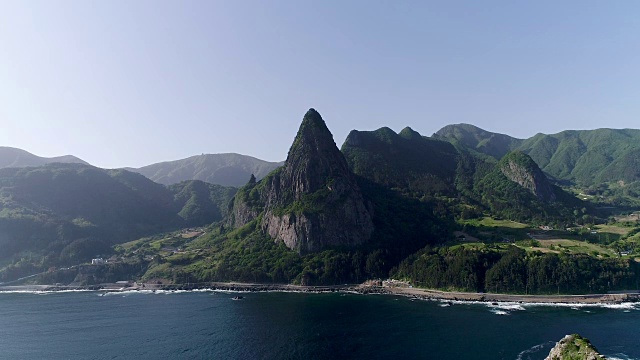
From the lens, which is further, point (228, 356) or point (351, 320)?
point (351, 320)

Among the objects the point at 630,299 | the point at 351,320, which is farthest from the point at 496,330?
the point at 630,299

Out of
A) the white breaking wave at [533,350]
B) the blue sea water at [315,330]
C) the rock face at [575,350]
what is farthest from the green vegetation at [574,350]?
the blue sea water at [315,330]

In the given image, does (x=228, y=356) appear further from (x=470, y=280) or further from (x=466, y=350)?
(x=470, y=280)

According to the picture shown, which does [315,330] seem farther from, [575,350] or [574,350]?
[575,350]

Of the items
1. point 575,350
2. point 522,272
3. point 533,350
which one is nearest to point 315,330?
point 533,350

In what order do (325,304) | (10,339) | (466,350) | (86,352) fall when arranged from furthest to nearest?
1. (325,304)
2. (10,339)
3. (86,352)
4. (466,350)

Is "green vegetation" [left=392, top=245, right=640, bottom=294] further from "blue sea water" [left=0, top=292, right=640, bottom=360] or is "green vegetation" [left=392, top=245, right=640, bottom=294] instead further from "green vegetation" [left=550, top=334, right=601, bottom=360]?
"green vegetation" [left=550, top=334, right=601, bottom=360]
